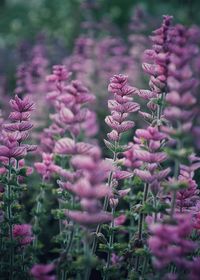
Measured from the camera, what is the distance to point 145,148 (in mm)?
2236

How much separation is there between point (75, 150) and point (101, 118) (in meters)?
3.97

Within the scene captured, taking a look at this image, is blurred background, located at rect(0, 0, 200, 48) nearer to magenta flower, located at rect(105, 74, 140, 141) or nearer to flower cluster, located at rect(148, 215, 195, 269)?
magenta flower, located at rect(105, 74, 140, 141)

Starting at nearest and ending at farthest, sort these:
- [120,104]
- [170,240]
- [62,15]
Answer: [170,240]
[120,104]
[62,15]

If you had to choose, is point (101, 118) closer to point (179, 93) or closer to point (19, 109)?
point (19, 109)

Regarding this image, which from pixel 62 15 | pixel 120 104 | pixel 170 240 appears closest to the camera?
pixel 170 240

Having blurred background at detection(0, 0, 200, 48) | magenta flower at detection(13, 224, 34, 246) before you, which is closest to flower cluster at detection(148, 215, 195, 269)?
magenta flower at detection(13, 224, 34, 246)

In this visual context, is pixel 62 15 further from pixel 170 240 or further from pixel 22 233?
pixel 170 240

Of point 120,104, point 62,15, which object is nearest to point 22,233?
point 120,104

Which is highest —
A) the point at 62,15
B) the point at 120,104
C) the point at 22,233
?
the point at 62,15

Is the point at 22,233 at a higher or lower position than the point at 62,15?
lower

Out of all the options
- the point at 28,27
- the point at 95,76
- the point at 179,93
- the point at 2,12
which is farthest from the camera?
the point at 2,12

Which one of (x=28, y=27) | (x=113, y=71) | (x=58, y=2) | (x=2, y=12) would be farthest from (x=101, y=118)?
(x=2, y=12)

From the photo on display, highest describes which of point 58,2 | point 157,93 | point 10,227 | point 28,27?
point 58,2

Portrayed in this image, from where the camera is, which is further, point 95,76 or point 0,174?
point 95,76
